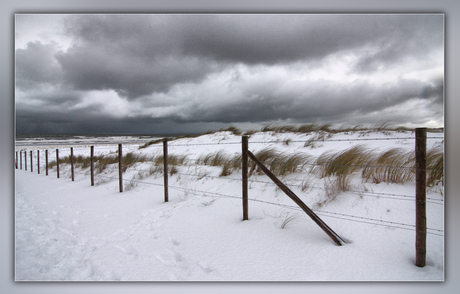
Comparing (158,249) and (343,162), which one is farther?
(343,162)

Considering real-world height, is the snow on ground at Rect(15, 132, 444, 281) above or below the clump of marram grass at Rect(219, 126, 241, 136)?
below

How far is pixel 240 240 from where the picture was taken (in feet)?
8.43

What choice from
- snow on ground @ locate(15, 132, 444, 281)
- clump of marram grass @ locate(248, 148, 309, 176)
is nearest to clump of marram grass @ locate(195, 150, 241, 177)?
clump of marram grass @ locate(248, 148, 309, 176)

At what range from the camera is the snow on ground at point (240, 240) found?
216 cm

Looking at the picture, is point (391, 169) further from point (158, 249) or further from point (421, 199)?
point (158, 249)

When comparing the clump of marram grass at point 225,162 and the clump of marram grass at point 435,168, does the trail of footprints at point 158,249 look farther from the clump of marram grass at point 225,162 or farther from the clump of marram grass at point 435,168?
the clump of marram grass at point 435,168

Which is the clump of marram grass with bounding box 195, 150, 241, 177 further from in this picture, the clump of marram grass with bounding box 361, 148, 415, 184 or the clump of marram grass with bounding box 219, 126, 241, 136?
the clump of marram grass with bounding box 219, 126, 241, 136

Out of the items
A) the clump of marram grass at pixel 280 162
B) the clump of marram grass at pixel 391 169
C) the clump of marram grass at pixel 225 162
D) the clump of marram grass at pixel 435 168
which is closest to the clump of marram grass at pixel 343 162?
the clump of marram grass at pixel 391 169

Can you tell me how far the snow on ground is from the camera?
85.2 inches

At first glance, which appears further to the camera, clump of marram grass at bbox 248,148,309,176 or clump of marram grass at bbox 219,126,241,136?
clump of marram grass at bbox 219,126,241,136

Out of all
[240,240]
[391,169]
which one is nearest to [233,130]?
[391,169]

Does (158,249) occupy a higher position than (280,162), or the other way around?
(280,162)

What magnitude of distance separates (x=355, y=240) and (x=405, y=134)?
18.7 feet
